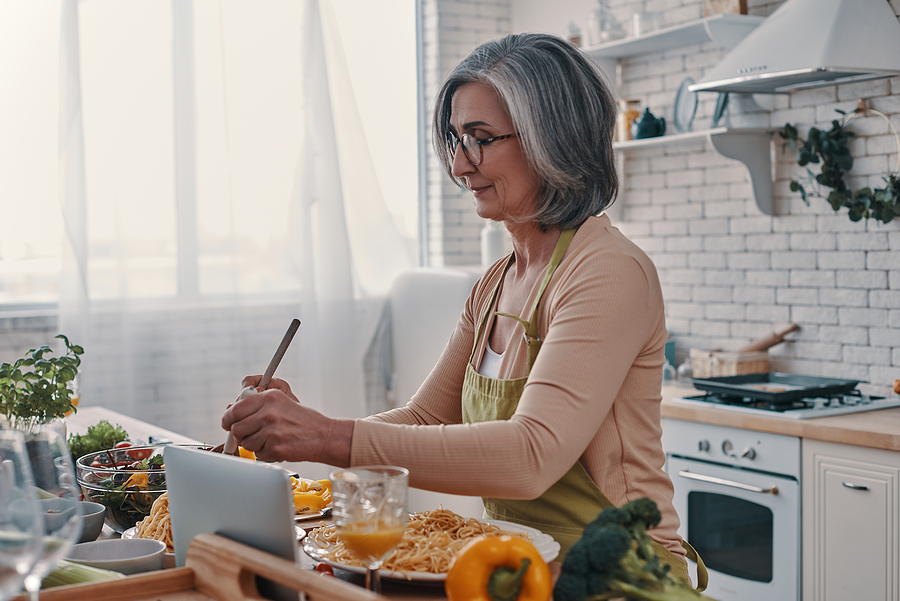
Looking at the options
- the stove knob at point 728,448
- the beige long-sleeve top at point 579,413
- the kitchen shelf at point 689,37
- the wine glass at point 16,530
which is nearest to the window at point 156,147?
the kitchen shelf at point 689,37

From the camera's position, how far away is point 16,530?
2.96 feet

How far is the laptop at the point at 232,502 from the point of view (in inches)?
42.6

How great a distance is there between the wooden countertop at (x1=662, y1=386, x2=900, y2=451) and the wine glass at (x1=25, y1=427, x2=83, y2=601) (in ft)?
7.81

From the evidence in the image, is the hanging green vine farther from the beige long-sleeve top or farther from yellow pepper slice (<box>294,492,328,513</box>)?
yellow pepper slice (<box>294,492,328,513</box>)

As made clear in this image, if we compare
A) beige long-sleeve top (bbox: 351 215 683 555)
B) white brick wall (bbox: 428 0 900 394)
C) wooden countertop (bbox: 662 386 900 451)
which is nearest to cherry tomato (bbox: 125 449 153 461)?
beige long-sleeve top (bbox: 351 215 683 555)

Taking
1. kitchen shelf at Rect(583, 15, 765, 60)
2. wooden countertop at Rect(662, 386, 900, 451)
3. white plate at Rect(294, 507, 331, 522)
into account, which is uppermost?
kitchen shelf at Rect(583, 15, 765, 60)

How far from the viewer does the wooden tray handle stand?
0.98 meters

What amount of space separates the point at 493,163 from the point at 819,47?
1.83 metres

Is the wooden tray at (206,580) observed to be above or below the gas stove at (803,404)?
above

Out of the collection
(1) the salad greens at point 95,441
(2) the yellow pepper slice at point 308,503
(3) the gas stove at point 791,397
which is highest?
(1) the salad greens at point 95,441

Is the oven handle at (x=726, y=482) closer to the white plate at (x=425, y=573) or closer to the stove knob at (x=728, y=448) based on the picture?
the stove knob at (x=728, y=448)

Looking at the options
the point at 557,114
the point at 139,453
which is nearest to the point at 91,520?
the point at 139,453

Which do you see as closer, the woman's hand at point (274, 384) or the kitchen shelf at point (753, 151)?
the woman's hand at point (274, 384)

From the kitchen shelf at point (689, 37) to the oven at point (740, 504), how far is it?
4.84ft
